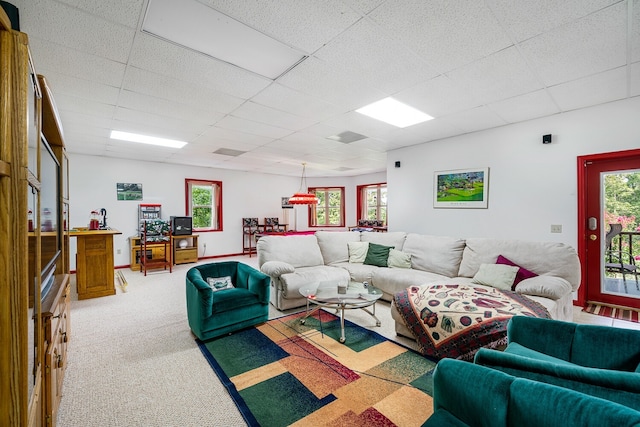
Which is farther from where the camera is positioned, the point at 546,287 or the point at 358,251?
the point at 358,251

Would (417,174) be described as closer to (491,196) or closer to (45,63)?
(491,196)

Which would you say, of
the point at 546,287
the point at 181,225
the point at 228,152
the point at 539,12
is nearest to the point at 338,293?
the point at 546,287

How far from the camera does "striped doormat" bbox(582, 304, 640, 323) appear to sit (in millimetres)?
3279

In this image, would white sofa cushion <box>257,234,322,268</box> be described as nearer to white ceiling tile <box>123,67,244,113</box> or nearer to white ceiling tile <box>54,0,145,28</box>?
white ceiling tile <box>123,67,244,113</box>

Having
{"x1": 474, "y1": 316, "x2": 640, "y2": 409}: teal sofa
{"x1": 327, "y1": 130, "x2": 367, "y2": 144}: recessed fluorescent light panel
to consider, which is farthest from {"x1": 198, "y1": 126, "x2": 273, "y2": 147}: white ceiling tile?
{"x1": 474, "y1": 316, "x2": 640, "y2": 409}: teal sofa

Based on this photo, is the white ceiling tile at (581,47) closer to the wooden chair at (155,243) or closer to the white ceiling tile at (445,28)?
the white ceiling tile at (445,28)

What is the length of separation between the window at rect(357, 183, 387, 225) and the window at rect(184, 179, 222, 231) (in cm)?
456

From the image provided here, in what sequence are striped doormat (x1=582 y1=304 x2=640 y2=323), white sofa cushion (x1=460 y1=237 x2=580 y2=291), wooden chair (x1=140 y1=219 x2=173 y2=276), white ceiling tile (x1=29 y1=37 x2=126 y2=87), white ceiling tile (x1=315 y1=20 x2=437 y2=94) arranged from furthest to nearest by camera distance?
wooden chair (x1=140 y1=219 x2=173 y2=276) → striped doormat (x1=582 y1=304 x2=640 y2=323) → white sofa cushion (x1=460 y1=237 x2=580 y2=291) → white ceiling tile (x1=29 y1=37 x2=126 y2=87) → white ceiling tile (x1=315 y1=20 x2=437 y2=94)

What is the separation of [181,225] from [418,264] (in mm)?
5387

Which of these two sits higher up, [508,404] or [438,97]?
[438,97]

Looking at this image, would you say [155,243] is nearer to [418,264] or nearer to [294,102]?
[294,102]

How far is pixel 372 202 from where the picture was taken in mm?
9508

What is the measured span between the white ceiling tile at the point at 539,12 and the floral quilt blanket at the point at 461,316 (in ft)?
6.91

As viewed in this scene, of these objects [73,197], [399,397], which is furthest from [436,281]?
[73,197]
